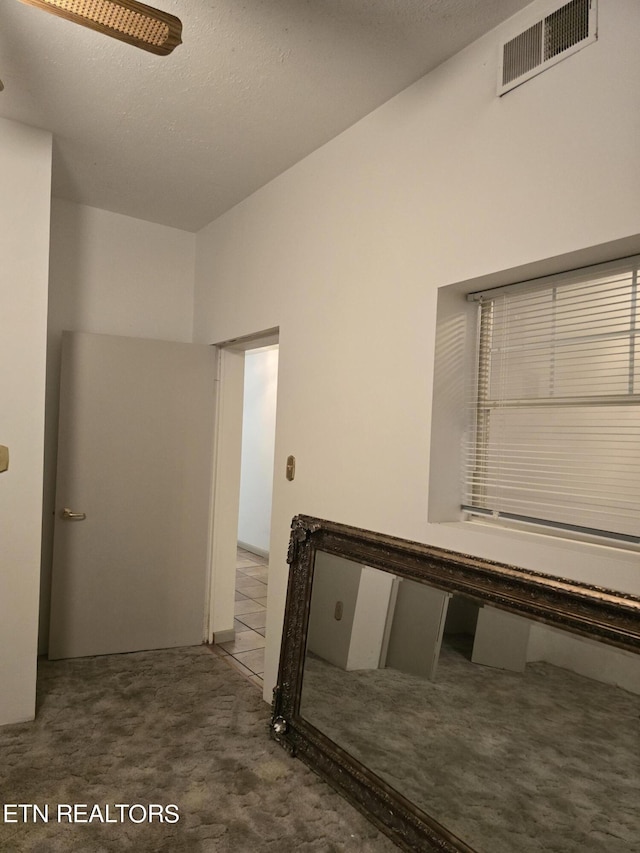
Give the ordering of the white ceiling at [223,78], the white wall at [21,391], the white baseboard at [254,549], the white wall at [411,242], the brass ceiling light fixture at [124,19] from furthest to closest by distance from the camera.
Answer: the white baseboard at [254,549]
the white wall at [21,391]
the white ceiling at [223,78]
the white wall at [411,242]
the brass ceiling light fixture at [124,19]

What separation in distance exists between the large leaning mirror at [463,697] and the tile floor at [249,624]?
3.22ft

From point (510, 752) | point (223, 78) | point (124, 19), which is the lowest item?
point (510, 752)

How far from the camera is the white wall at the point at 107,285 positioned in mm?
3711

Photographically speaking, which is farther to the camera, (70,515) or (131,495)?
(131,495)

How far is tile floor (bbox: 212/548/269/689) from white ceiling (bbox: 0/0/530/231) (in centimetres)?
289

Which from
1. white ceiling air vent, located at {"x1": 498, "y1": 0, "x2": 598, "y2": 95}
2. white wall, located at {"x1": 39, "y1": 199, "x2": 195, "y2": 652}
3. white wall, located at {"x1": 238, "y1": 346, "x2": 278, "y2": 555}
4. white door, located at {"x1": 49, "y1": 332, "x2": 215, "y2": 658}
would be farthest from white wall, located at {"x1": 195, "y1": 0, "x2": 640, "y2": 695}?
white wall, located at {"x1": 238, "y1": 346, "x2": 278, "y2": 555}

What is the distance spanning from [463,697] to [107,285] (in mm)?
3321

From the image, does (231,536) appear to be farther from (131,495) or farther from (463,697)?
(463,697)

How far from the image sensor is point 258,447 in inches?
279

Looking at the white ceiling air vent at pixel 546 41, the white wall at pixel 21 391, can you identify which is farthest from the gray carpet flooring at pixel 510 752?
the white ceiling air vent at pixel 546 41

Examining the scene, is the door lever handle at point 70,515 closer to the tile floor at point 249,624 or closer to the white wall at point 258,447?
the tile floor at point 249,624

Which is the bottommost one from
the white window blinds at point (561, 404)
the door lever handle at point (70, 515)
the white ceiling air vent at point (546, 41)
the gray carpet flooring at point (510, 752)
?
the gray carpet flooring at point (510, 752)

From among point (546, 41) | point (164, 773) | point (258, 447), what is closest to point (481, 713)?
point (164, 773)

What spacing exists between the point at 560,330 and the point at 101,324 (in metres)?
3.01
